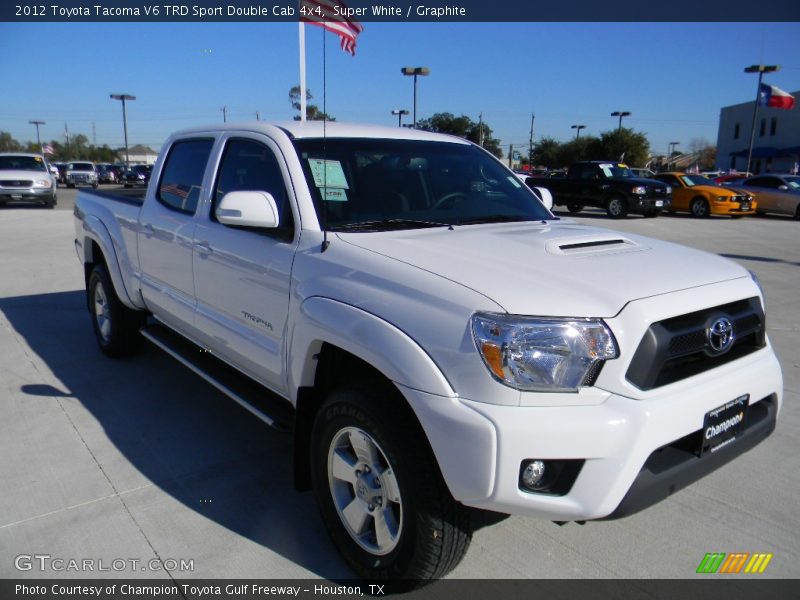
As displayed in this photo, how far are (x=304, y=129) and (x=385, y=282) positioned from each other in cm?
138

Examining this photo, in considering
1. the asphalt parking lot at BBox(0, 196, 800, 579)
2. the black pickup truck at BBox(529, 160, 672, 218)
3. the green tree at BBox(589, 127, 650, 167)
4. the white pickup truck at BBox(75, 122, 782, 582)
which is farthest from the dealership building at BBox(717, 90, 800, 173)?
the white pickup truck at BBox(75, 122, 782, 582)

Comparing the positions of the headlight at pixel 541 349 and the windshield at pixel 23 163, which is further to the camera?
the windshield at pixel 23 163

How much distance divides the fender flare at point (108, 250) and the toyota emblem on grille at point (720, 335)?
3.90 m

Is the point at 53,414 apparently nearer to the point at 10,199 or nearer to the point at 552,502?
the point at 552,502

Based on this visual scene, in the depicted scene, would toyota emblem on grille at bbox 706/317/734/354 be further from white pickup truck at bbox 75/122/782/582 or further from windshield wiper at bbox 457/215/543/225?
windshield wiper at bbox 457/215/543/225

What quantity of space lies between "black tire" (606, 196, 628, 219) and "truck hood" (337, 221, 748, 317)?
17695 mm

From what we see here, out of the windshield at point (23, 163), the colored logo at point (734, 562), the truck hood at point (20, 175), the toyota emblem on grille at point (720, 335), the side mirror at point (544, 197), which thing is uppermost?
the side mirror at point (544, 197)

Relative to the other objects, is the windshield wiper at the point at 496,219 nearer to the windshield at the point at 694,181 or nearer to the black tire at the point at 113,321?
the black tire at the point at 113,321

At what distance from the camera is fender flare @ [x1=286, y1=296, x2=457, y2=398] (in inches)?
85.6

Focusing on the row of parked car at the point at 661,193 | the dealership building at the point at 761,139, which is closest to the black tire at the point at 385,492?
the row of parked car at the point at 661,193

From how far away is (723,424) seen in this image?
242cm

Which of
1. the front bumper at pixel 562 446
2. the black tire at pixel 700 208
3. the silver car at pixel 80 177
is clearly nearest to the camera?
the front bumper at pixel 562 446

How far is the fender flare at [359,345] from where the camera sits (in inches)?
85.6

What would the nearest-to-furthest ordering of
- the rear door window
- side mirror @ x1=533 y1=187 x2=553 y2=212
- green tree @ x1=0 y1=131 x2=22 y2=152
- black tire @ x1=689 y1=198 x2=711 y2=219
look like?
the rear door window
side mirror @ x1=533 y1=187 x2=553 y2=212
black tire @ x1=689 y1=198 x2=711 y2=219
green tree @ x1=0 y1=131 x2=22 y2=152
